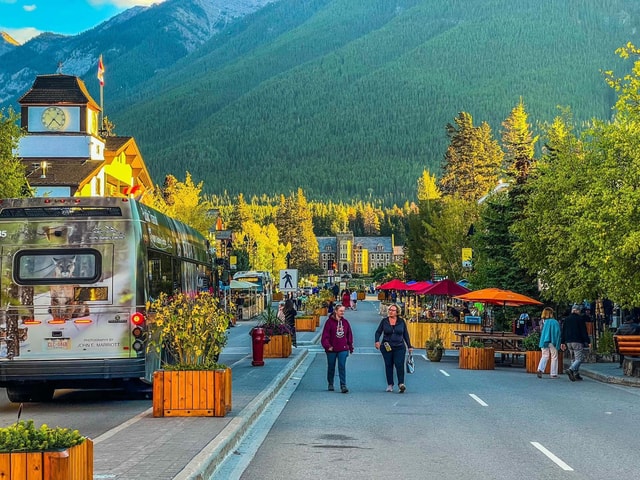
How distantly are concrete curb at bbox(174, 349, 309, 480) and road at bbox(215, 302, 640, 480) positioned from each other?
17 centimetres

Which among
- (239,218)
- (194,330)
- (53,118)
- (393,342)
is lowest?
(393,342)

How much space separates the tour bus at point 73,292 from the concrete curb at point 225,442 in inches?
88.0

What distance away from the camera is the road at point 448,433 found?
11.0 meters

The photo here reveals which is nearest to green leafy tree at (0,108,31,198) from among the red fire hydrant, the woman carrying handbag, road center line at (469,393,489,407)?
the red fire hydrant

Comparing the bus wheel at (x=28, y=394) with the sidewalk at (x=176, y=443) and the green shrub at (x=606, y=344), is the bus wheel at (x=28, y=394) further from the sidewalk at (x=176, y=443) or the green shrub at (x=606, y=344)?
the green shrub at (x=606, y=344)

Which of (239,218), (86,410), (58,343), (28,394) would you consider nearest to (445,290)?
(28,394)

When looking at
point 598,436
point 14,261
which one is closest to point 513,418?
A: point 598,436

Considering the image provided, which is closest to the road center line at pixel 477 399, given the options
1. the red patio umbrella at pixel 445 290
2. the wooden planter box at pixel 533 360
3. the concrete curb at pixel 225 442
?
the concrete curb at pixel 225 442

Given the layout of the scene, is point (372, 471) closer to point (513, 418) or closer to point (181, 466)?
point (181, 466)

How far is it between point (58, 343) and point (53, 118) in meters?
48.9

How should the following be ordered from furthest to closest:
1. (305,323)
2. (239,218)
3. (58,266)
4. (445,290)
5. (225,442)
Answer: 1. (239,218)
2. (305,323)
3. (445,290)
4. (58,266)
5. (225,442)

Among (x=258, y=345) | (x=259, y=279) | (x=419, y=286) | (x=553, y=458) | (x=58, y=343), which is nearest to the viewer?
(x=553, y=458)

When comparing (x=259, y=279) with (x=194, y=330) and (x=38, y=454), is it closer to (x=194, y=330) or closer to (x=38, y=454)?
(x=194, y=330)

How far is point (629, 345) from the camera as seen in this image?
81.8ft
